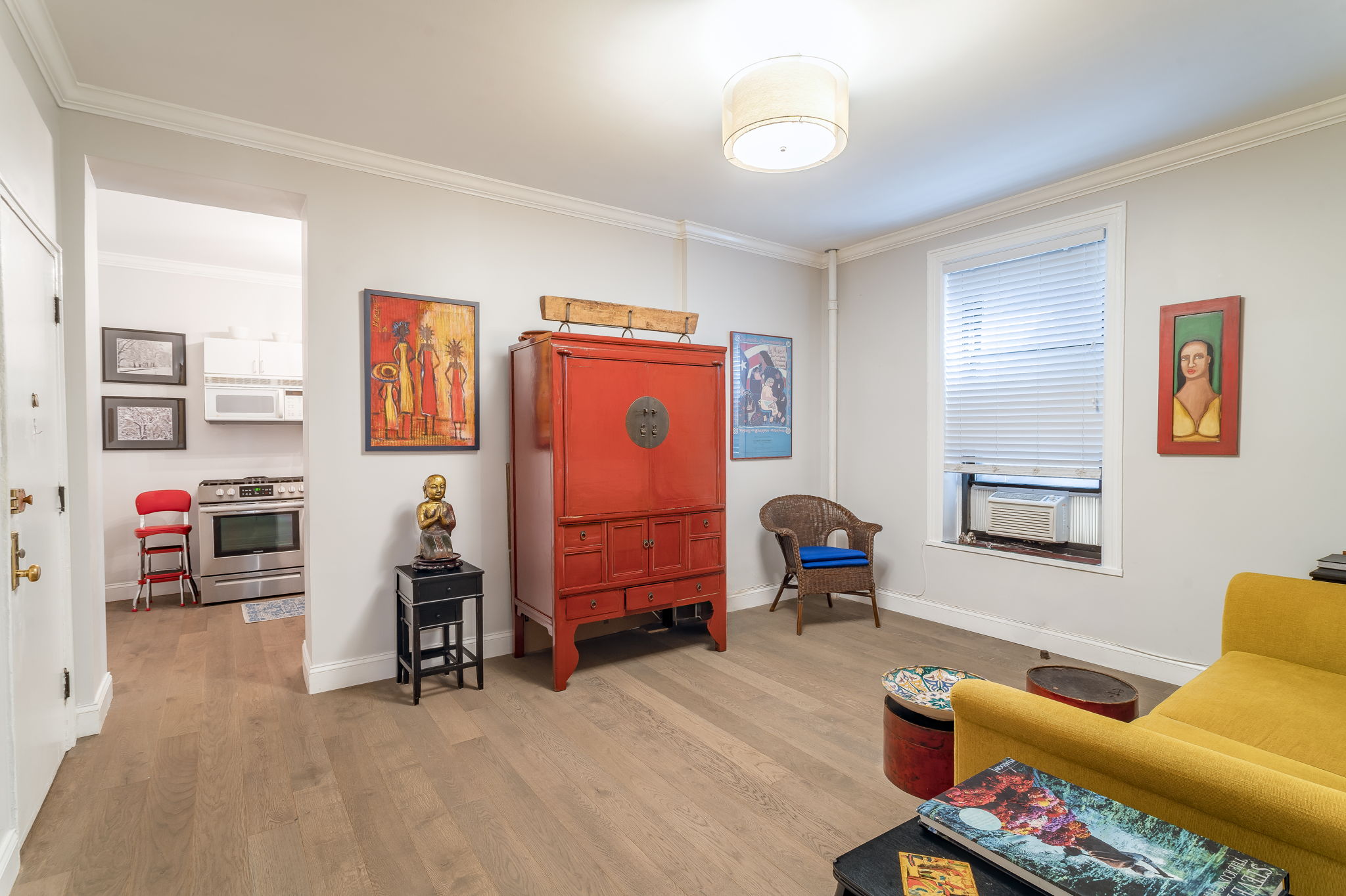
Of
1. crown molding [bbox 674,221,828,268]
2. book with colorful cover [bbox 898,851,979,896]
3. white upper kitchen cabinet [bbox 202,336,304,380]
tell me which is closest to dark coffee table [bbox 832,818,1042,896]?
book with colorful cover [bbox 898,851,979,896]

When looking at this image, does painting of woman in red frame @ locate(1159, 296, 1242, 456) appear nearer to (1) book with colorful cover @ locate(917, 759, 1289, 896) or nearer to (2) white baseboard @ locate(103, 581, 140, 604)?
(1) book with colorful cover @ locate(917, 759, 1289, 896)

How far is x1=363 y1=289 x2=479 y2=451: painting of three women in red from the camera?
11.7 ft

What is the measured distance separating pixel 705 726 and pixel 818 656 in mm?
1190

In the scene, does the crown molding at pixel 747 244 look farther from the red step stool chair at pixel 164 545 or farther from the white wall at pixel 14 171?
the red step stool chair at pixel 164 545

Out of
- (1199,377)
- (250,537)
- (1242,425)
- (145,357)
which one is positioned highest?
(145,357)

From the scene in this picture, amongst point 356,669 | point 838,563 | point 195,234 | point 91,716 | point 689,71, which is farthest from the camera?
point 195,234

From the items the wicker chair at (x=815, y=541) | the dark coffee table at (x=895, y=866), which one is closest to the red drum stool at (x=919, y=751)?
the dark coffee table at (x=895, y=866)

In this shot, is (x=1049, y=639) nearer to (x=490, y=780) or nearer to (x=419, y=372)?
(x=490, y=780)

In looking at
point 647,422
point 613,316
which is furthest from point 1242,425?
point 613,316

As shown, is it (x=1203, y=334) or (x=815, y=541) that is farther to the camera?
(x=815, y=541)

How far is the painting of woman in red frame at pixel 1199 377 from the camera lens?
334 centimetres

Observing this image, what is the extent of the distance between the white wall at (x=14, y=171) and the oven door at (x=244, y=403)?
11.0 ft

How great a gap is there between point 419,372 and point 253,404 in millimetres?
3040

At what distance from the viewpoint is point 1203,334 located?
344cm
